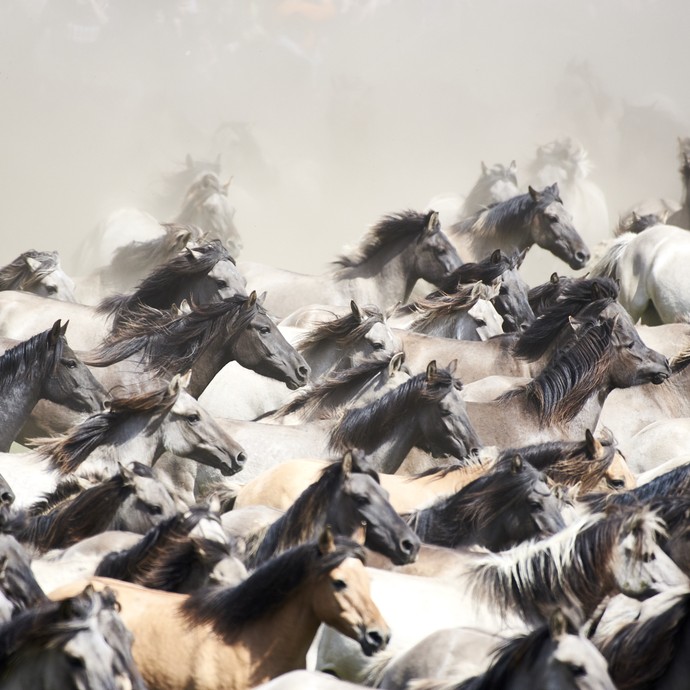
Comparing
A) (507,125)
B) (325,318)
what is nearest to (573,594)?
(325,318)

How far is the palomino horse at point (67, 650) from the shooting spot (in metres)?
3.37

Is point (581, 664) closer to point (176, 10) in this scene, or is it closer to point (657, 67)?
point (176, 10)

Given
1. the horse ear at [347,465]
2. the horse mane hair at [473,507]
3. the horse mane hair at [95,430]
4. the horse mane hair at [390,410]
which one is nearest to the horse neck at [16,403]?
the horse mane hair at [95,430]

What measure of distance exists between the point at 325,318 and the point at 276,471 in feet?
11.6

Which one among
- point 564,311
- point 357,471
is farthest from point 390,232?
point 357,471

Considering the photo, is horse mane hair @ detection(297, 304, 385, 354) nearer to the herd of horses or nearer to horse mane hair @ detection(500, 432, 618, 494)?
the herd of horses

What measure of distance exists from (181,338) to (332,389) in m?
0.92

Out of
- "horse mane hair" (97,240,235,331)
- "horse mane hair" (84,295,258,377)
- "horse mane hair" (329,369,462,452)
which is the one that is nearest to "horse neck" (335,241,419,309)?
"horse mane hair" (97,240,235,331)

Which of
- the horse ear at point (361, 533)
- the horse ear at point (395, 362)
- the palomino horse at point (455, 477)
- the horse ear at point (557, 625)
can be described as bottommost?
the horse ear at point (395, 362)

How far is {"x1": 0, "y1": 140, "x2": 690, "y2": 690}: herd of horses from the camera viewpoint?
409 centimetres

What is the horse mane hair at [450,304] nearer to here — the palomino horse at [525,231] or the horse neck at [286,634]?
the palomino horse at [525,231]

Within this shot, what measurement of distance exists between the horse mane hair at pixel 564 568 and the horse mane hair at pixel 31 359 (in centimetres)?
308

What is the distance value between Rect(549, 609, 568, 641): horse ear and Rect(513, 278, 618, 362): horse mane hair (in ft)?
16.3

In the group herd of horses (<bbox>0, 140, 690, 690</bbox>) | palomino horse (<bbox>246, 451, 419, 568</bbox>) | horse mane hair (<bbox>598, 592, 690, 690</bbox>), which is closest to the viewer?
horse mane hair (<bbox>598, 592, 690, 690</bbox>)
